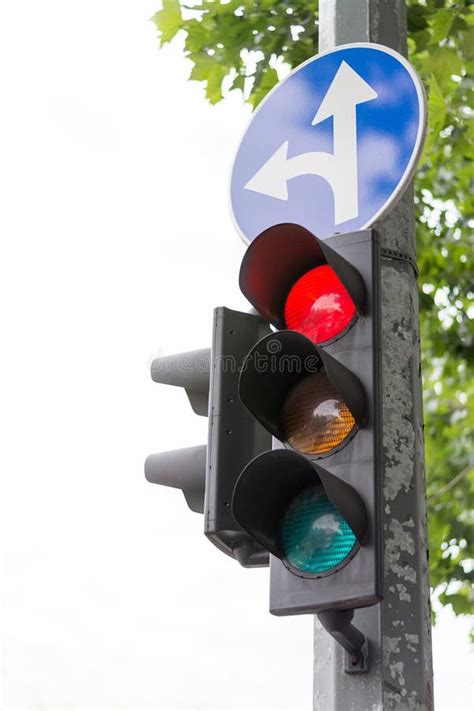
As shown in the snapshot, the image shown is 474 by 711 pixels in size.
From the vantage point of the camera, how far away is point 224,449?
246 centimetres

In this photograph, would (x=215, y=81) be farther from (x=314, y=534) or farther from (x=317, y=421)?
(x=314, y=534)

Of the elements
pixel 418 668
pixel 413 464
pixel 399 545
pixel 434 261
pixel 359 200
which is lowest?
pixel 418 668

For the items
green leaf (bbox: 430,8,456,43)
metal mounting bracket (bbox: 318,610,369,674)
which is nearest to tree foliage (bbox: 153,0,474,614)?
green leaf (bbox: 430,8,456,43)

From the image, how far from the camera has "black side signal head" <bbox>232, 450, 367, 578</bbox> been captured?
208 centimetres

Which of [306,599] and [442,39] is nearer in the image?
[306,599]

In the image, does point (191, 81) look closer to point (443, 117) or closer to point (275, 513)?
point (443, 117)

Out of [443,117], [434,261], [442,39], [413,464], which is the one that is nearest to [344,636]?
[413,464]

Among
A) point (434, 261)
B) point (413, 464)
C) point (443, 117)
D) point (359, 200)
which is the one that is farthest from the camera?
point (434, 261)

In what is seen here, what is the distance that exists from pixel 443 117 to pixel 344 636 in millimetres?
4747

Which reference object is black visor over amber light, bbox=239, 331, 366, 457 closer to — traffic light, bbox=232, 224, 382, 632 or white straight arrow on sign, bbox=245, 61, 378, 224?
traffic light, bbox=232, 224, 382, 632

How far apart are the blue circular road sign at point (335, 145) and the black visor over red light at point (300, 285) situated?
0.93 ft

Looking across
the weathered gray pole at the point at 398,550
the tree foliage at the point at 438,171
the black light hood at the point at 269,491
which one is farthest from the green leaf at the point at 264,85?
the black light hood at the point at 269,491

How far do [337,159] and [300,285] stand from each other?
48 centimetres

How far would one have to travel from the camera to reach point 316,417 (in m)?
2.26
